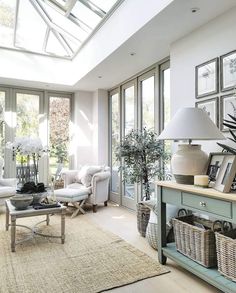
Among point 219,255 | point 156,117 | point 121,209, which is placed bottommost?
point 121,209

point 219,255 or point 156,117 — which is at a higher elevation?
point 156,117

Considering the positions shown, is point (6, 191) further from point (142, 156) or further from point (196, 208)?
point (196, 208)

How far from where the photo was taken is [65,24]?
4.52 metres

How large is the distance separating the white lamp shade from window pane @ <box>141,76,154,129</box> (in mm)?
1989

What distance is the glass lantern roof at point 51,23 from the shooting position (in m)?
3.88

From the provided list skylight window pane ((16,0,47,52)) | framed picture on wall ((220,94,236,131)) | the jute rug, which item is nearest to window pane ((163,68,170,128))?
framed picture on wall ((220,94,236,131))

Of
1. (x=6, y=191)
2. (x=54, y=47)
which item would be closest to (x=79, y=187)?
(x=6, y=191)

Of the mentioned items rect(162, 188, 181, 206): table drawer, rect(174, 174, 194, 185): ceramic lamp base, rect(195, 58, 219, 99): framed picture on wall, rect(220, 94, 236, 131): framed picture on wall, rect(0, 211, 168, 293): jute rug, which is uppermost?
rect(195, 58, 219, 99): framed picture on wall

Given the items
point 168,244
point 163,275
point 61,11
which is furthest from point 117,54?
point 163,275

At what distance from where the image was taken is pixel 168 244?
2.65 m

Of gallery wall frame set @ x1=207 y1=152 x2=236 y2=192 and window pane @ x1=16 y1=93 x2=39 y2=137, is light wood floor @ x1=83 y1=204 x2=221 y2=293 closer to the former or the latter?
gallery wall frame set @ x1=207 y1=152 x2=236 y2=192

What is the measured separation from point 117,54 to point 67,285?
299cm

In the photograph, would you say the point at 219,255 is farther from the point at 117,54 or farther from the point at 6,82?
the point at 6,82

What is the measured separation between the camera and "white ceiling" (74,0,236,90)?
2.54m
